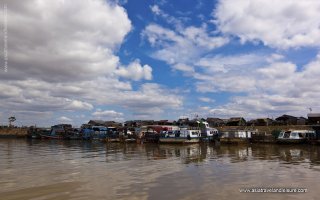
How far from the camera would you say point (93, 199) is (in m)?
15.0

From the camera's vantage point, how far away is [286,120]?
84750 mm

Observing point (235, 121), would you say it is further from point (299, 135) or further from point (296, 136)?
point (296, 136)

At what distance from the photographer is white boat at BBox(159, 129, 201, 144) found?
56222mm

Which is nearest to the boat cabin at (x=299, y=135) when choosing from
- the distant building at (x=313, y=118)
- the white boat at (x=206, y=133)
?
the white boat at (x=206, y=133)

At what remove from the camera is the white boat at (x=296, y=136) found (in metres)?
49.4

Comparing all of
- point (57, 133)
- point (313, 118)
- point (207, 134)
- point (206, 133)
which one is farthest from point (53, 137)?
point (313, 118)

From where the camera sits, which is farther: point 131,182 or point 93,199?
point 131,182

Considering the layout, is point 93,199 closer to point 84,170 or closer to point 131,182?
point 131,182

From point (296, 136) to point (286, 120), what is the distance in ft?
119

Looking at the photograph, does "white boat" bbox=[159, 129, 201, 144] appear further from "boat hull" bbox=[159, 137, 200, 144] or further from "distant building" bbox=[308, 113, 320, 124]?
"distant building" bbox=[308, 113, 320, 124]

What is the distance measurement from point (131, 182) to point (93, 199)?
4.42 m

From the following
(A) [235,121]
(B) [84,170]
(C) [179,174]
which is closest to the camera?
(C) [179,174]

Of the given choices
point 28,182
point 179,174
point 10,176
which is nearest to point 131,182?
point 179,174

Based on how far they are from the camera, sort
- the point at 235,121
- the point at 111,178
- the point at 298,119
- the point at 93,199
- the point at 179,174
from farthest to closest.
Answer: the point at 235,121
the point at 298,119
the point at 179,174
the point at 111,178
the point at 93,199
